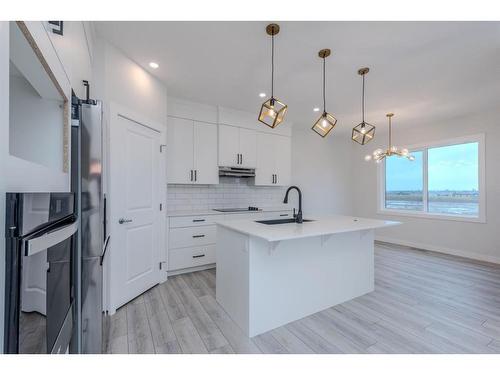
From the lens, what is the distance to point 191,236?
11.4ft

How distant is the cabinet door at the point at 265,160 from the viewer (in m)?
4.44

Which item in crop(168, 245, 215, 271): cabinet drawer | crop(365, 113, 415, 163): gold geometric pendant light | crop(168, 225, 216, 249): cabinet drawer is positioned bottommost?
crop(168, 245, 215, 271): cabinet drawer

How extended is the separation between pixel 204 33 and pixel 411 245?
556 cm

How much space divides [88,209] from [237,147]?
298 cm

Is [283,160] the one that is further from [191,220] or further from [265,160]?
[191,220]

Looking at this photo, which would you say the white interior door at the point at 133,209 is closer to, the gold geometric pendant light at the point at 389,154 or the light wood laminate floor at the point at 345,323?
the light wood laminate floor at the point at 345,323

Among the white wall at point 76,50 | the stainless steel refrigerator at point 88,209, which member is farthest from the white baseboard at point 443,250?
the white wall at point 76,50

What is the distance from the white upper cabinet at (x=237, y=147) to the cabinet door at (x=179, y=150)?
1.74 feet

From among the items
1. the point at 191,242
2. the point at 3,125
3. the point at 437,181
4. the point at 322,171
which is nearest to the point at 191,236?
the point at 191,242

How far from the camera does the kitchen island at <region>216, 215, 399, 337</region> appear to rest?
2.00m

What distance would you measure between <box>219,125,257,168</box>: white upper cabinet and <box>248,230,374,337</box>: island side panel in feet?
7.34

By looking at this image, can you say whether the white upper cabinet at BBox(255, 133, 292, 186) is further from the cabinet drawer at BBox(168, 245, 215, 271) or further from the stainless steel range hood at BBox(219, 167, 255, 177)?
the cabinet drawer at BBox(168, 245, 215, 271)

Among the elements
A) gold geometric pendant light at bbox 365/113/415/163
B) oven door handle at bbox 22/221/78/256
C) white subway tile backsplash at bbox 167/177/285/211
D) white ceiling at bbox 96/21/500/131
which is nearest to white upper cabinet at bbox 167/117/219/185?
white subway tile backsplash at bbox 167/177/285/211
